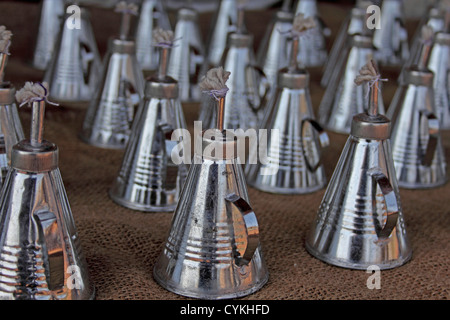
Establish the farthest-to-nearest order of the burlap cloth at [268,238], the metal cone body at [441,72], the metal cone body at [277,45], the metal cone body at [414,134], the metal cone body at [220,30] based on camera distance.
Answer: the metal cone body at [220,30]
the metal cone body at [277,45]
the metal cone body at [441,72]
the metal cone body at [414,134]
the burlap cloth at [268,238]

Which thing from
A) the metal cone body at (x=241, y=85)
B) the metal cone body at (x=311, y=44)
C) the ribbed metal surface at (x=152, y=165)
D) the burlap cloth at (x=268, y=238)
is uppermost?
the metal cone body at (x=311, y=44)

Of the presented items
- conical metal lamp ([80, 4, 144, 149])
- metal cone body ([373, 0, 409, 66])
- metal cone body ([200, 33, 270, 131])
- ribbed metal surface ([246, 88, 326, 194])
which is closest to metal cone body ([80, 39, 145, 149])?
conical metal lamp ([80, 4, 144, 149])

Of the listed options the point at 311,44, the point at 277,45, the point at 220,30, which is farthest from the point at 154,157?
the point at 311,44

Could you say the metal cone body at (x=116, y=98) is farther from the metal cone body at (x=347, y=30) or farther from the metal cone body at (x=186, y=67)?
the metal cone body at (x=347, y=30)

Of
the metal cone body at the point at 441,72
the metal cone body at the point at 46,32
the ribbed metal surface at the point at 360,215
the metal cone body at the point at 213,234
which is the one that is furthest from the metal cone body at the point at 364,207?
the metal cone body at the point at 46,32

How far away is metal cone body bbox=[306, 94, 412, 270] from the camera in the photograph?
796 millimetres

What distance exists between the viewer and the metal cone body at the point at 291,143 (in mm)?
1025

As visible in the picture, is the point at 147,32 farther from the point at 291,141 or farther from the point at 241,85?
the point at 291,141

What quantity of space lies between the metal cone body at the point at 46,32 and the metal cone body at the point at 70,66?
0.58 feet

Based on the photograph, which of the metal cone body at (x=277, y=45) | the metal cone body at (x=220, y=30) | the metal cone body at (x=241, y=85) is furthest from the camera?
the metal cone body at (x=220, y=30)

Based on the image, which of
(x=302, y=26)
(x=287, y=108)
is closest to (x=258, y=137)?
(x=287, y=108)

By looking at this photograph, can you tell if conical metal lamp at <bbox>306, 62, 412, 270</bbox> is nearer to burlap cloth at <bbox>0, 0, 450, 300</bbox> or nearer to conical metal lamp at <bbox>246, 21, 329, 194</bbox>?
burlap cloth at <bbox>0, 0, 450, 300</bbox>

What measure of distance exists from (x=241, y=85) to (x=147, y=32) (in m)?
0.46

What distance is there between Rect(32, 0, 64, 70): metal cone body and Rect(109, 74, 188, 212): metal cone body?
654mm
